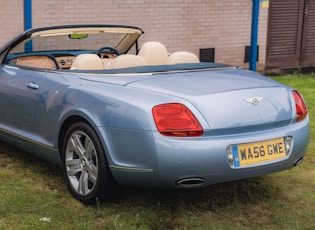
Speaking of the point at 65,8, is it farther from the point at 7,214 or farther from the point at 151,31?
the point at 7,214

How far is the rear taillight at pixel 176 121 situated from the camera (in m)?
4.03

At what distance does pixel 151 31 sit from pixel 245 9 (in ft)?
7.40

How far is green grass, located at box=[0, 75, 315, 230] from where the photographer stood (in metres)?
4.22

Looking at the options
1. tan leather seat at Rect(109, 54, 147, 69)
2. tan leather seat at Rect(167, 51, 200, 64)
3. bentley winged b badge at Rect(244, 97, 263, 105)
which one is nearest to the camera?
bentley winged b badge at Rect(244, 97, 263, 105)

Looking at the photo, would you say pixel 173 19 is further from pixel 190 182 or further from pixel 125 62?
pixel 190 182

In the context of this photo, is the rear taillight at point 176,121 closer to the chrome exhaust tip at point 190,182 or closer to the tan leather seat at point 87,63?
the chrome exhaust tip at point 190,182

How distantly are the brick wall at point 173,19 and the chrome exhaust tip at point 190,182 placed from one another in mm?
6022

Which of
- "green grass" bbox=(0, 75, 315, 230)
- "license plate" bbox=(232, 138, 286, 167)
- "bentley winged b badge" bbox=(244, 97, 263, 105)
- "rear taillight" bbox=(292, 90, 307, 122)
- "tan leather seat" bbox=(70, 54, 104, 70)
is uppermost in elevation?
"tan leather seat" bbox=(70, 54, 104, 70)

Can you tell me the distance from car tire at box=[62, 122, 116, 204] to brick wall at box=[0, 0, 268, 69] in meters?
5.14

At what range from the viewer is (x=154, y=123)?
13.3ft

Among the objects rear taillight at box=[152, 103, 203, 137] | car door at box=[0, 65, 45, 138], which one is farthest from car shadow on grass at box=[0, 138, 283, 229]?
rear taillight at box=[152, 103, 203, 137]

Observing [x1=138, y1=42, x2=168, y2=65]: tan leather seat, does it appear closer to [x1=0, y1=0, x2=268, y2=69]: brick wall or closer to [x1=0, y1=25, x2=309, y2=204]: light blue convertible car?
[x1=0, y1=25, x2=309, y2=204]: light blue convertible car

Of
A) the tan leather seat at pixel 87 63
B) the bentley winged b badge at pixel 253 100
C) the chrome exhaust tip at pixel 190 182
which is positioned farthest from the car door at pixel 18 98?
the bentley winged b badge at pixel 253 100

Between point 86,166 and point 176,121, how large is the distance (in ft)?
2.85
